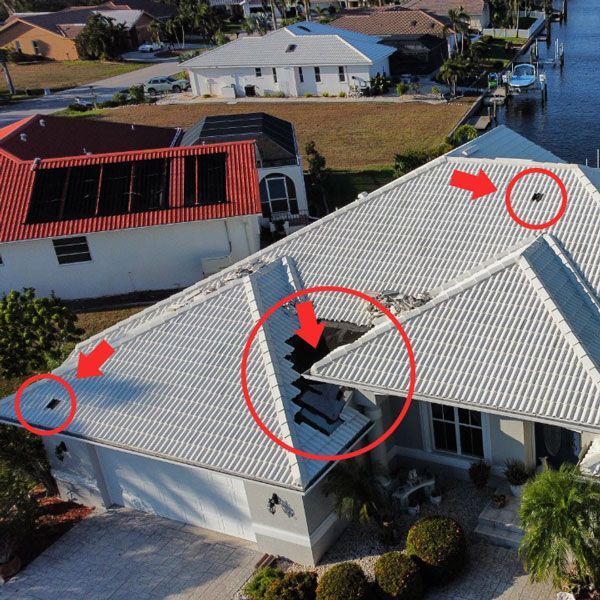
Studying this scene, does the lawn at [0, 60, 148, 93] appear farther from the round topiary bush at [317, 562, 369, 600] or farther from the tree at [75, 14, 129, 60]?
the round topiary bush at [317, 562, 369, 600]

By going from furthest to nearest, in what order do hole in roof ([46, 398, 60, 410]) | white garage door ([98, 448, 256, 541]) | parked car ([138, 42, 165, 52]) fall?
parked car ([138, 42, 165, 52]), hole in roof ([46, 398, 60, 410]), white garage door ([98, 448, 256, 541])

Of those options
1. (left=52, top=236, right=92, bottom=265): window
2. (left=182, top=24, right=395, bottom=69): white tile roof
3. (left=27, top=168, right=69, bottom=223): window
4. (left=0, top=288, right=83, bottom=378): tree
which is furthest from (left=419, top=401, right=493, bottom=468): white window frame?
(left=182, top=24, right=395, bottom=69): white tile roof

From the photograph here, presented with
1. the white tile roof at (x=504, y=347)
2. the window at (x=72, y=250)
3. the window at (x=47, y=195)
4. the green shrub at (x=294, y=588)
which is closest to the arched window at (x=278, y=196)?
the window at (x=72, y=250)

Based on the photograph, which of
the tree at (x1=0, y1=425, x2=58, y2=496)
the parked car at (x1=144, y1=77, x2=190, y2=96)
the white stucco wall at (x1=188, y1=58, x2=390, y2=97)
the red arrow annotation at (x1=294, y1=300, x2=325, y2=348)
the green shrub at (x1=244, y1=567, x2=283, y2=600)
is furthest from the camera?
the parked car at (x1=144, y1=77, x2=190, y2=96)

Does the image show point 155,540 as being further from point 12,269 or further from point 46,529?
point 12,269

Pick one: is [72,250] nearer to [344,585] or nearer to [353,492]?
[353,492]

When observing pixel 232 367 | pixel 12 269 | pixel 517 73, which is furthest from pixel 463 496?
pixel 517 73

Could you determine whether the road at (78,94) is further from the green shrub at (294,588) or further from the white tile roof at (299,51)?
the green shrub at (294,588)

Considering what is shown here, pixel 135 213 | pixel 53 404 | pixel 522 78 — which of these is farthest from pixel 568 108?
pixel 53 404
